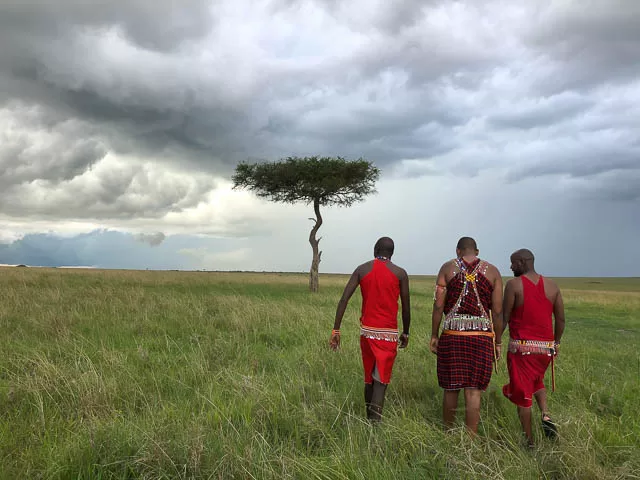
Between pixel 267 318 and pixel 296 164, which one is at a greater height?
pixel 296 164

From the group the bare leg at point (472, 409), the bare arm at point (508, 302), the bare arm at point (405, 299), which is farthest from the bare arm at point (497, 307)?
the bare arm at point (405, 299)

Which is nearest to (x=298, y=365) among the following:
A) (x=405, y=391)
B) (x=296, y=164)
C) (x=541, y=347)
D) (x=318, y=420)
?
(x=405, y=391)

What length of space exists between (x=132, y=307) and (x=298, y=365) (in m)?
6.90

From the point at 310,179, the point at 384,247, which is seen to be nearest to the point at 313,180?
the point at 310,179

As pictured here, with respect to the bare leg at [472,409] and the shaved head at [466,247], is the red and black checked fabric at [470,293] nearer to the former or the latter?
the shaved head at [466,247]

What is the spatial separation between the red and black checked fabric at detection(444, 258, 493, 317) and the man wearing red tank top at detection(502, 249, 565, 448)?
335 mm

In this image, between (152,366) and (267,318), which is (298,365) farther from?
(267,318)

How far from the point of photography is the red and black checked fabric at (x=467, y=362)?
450 cm

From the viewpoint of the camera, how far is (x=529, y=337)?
4824 millimetres

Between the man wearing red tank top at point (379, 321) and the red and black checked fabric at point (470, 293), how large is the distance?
54 cm

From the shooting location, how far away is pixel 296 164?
2953 cm

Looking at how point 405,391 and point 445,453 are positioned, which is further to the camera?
point 405,391

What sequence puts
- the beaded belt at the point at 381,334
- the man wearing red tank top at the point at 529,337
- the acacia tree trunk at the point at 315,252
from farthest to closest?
the acacia tree trunk at the point at 315,252 → the beaded belt at the point at 381,334 → the man wearing red tank top at the point at 529,337

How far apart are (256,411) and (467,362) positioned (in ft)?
6.94
